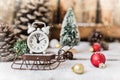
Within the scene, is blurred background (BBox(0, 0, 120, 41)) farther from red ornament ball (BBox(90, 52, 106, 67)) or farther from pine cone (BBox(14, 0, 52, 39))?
red ornament ball (BBox(90, 52, 106, 67))

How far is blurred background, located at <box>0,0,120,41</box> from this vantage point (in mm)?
1477

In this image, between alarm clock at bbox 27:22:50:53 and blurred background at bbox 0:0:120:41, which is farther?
blurred background at bbox 0:0:120:41

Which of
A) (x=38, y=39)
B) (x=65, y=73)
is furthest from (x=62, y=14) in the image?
(x=65, y=73)

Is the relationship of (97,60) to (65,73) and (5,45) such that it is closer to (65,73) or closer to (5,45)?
(65,73)

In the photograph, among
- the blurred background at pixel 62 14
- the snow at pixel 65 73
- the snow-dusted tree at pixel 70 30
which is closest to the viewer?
the snow at pixel 65 73

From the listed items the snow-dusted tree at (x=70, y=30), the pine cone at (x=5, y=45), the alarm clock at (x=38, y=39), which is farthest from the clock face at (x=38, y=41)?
the snow-dusted tree at (x=70, y=30)

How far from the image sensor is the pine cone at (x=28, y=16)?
146 cm

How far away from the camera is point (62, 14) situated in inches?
61.2

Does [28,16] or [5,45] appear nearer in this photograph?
[5,45]

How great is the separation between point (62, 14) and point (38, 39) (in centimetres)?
42

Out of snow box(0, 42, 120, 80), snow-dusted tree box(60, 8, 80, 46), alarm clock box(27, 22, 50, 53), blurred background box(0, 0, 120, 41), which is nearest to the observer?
snow box(0, 42, 120, 80)

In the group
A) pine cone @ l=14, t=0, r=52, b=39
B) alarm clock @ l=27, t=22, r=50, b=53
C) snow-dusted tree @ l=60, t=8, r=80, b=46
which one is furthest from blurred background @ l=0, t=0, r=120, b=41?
alarm clock @ l=27, t=22, r=50, b=53

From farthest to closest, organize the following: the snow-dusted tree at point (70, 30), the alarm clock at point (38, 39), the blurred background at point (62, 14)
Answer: the blurred background at point (62, 14) < the snow-dusted tree at point (70, 30) < the alarm clock at point (38, 39)

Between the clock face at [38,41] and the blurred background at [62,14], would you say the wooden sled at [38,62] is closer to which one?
the clock face at [38,41]
